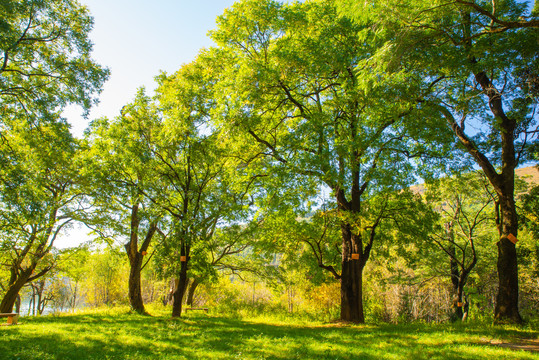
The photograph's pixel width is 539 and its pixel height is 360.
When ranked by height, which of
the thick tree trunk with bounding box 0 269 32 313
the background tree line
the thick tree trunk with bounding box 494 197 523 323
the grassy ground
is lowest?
the thick tree trunk with bounding box 0 269 32 313

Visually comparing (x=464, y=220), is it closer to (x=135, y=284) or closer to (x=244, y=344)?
(x=244, y=344)

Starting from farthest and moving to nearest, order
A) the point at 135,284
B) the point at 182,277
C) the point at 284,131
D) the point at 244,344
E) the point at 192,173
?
the point at 135,284 → the point at 284,131 → the point at 192,173 → the point at 182,277 → the point at 244,344

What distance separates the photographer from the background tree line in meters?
7.74

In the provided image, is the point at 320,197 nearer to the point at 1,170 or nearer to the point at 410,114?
the point at 410,114

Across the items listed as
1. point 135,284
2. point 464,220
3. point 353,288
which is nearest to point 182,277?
point 135,284

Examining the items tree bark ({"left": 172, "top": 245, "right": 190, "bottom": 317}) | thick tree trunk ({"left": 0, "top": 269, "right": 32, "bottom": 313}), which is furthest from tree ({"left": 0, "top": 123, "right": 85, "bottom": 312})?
tree bark ({"left": 172, "top": 245, "right": 190, "bottom": 317})

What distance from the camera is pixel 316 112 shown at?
10.8 m

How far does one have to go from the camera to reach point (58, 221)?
1631 centimetres

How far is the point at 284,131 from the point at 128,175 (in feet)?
23.7

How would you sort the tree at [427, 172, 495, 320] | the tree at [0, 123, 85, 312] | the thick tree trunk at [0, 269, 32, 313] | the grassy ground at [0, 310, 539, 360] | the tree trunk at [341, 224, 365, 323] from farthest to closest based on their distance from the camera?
the tree at [427, 172, 495, 320]
the thick tree trunk at [0, 269, 32, 313]
the tree trunk at [341, 224, 365, 323]
the tree at [0, 123, 85, 312]
the grassy ground at [0, 310, 539, 360]

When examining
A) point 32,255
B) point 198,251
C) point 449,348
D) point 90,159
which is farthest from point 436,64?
point 32,255

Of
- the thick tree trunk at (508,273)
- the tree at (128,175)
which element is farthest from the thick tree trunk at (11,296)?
the thick tree trunk at (508,273)

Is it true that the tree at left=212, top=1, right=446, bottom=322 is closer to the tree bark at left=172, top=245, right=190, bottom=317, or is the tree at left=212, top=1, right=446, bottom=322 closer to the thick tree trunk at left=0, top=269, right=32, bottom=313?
the tree bark at left=172, top=245, right=190, bottom=317

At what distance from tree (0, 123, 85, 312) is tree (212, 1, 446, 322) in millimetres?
5650
